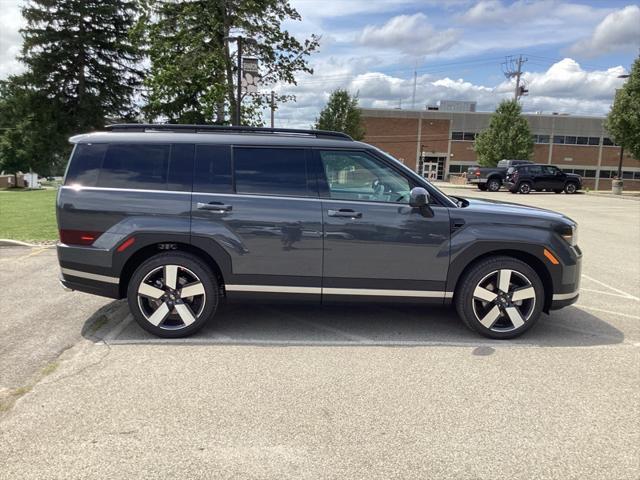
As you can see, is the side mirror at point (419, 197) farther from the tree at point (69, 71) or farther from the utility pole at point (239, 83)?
the tree at point (69, 71)

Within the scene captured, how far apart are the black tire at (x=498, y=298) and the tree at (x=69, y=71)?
111 ft

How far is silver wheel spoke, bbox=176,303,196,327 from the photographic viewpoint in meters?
4.53

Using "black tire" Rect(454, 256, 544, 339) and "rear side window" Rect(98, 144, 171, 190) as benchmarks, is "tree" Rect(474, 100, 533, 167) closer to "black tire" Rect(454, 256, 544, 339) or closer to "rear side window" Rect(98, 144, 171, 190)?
"black tire" Rect(454, 256, 544, 339)

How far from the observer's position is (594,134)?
209 feet

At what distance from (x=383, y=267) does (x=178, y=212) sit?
1.92 metres

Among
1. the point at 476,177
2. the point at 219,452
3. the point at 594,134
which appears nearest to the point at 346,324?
the point at 219,452

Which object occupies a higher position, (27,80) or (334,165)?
(27,80)

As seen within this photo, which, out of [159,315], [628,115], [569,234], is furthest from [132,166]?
[628,115]

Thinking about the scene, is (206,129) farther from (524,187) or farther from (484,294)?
(524,187)

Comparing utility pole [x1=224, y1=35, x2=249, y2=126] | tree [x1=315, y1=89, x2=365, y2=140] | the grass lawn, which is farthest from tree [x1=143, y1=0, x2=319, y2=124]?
tree [x1=315, y1=89, x2=365, y2=140]

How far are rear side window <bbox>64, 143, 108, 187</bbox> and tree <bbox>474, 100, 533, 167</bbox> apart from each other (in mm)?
45695

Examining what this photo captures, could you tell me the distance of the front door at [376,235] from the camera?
448cm

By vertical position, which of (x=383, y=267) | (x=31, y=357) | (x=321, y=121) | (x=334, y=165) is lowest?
(x=31, y=357)

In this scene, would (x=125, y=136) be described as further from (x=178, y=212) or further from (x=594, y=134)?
(x=594, y=134)
